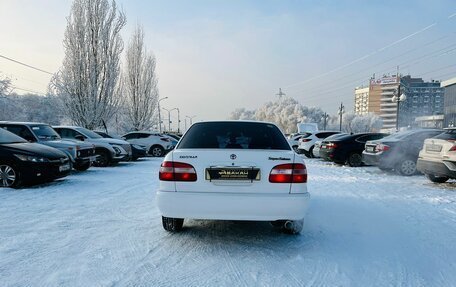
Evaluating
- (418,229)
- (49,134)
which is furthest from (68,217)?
(49,134)

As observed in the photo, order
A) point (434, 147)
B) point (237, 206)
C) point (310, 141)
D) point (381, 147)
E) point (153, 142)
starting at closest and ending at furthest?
point (237, 206)
point (434, 147)
point (381, 147)
point (310, 141)
point (153, 142)

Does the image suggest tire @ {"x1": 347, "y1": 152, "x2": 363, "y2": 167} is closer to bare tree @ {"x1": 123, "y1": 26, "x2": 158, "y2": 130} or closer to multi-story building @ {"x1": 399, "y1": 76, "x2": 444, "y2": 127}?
bare tree @ {"x1": 123, "y1": 26, "x2": 158, "y2": 130}

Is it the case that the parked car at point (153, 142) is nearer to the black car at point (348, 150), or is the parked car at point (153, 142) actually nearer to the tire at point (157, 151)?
the tire at point (157, 151)

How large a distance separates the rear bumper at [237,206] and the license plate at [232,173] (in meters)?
0.18

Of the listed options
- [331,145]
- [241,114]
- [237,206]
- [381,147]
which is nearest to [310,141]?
[331,145]

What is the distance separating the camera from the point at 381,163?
10.4 m

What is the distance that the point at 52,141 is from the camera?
9.80 m

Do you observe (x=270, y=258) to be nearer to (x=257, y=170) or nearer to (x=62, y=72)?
(x=257, y=170)

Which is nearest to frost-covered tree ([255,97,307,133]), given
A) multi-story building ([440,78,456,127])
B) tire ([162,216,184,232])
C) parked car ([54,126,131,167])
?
Answer: multi-story building ([440,78,456,127])

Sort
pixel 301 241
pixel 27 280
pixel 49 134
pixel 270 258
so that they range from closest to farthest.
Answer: pixel 27 280
pixel 270 258
pixel 301 241
pixel 49 134

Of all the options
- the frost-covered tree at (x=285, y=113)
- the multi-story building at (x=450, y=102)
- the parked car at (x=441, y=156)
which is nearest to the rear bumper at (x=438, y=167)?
the parked car at (x=441, y=156)

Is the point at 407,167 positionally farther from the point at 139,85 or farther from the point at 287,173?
the point at 139,85

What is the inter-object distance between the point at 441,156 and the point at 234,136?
5.63m

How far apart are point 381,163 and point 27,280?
9.80m
